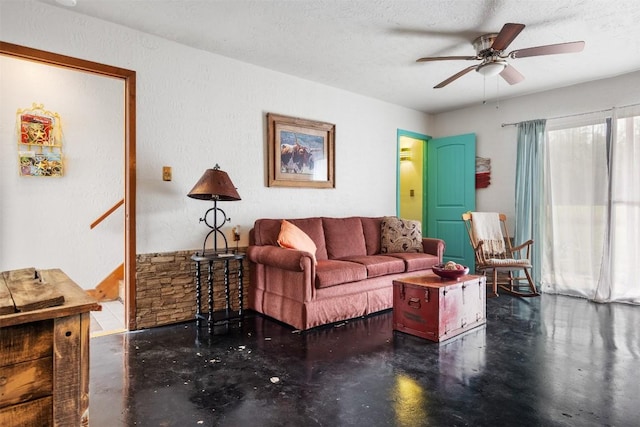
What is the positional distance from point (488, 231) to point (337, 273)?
257cm

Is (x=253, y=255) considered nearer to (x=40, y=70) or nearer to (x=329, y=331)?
(x=329, y=331)

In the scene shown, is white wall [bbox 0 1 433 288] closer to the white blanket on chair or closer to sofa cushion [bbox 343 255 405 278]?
sofa cushion [bbox 343 255 405 278]

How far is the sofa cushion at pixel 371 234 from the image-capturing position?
450 centimetres

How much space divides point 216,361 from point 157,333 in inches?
34.7

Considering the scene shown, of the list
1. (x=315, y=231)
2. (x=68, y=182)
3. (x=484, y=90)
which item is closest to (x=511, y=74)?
(x=484, y=90)

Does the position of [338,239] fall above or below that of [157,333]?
above

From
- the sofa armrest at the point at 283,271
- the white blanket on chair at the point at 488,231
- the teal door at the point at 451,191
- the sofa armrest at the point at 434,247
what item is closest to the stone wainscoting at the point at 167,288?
the sofa armrest at the point at 283,271

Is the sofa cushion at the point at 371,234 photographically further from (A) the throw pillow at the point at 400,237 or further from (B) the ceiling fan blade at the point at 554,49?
(B) the ceiling fan blade at the point at 554,49

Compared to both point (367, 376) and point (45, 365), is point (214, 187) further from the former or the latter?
point (45, 365)

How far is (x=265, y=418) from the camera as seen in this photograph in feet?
6.00

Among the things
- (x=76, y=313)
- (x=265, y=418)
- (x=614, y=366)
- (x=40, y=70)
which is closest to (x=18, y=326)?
(x=76, y=313)

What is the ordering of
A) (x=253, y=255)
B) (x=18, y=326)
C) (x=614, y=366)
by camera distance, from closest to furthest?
(x=18, y=326)
(x=614, y=366)
(x=253, y=255)

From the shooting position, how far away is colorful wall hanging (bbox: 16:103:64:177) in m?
3.96

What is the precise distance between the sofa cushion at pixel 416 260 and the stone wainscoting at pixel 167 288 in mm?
1927
